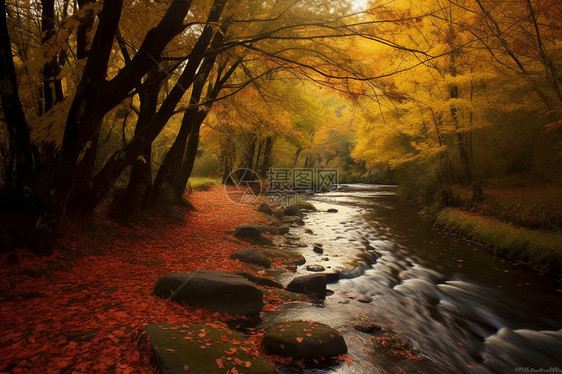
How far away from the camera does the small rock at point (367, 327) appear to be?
4293 millimetres

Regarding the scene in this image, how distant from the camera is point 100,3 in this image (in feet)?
14.0

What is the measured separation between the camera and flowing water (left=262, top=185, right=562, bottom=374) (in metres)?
3.92

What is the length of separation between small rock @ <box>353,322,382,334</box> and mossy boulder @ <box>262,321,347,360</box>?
29.7 inches

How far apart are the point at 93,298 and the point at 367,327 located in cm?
384

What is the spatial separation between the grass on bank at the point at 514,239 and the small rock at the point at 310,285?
18.7ft

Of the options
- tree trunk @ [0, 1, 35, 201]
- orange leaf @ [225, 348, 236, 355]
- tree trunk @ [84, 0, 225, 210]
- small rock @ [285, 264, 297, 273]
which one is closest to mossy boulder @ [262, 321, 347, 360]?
orange leaf @ [225, 348, 236, 355]

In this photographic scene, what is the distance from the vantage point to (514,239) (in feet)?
26.5

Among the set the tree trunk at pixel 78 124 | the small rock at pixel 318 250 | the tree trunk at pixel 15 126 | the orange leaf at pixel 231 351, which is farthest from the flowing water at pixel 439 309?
the tree trunk at pixel 15 126

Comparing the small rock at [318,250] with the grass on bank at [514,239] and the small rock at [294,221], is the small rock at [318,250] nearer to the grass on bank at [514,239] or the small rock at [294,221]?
the small rock at [294,221]

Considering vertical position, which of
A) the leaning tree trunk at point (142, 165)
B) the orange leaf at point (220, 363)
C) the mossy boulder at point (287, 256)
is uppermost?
the leaning tree trunk at point (142, 165)

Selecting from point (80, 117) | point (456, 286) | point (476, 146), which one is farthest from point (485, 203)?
point (80, 117)

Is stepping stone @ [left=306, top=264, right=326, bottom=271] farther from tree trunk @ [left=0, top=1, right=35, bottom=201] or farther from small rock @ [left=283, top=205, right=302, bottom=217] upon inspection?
small rock @ [left=283, top=205, right=302, bottom=217]

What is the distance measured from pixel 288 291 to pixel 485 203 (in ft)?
30.3

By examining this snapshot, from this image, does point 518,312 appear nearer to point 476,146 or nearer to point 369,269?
point 369,269
